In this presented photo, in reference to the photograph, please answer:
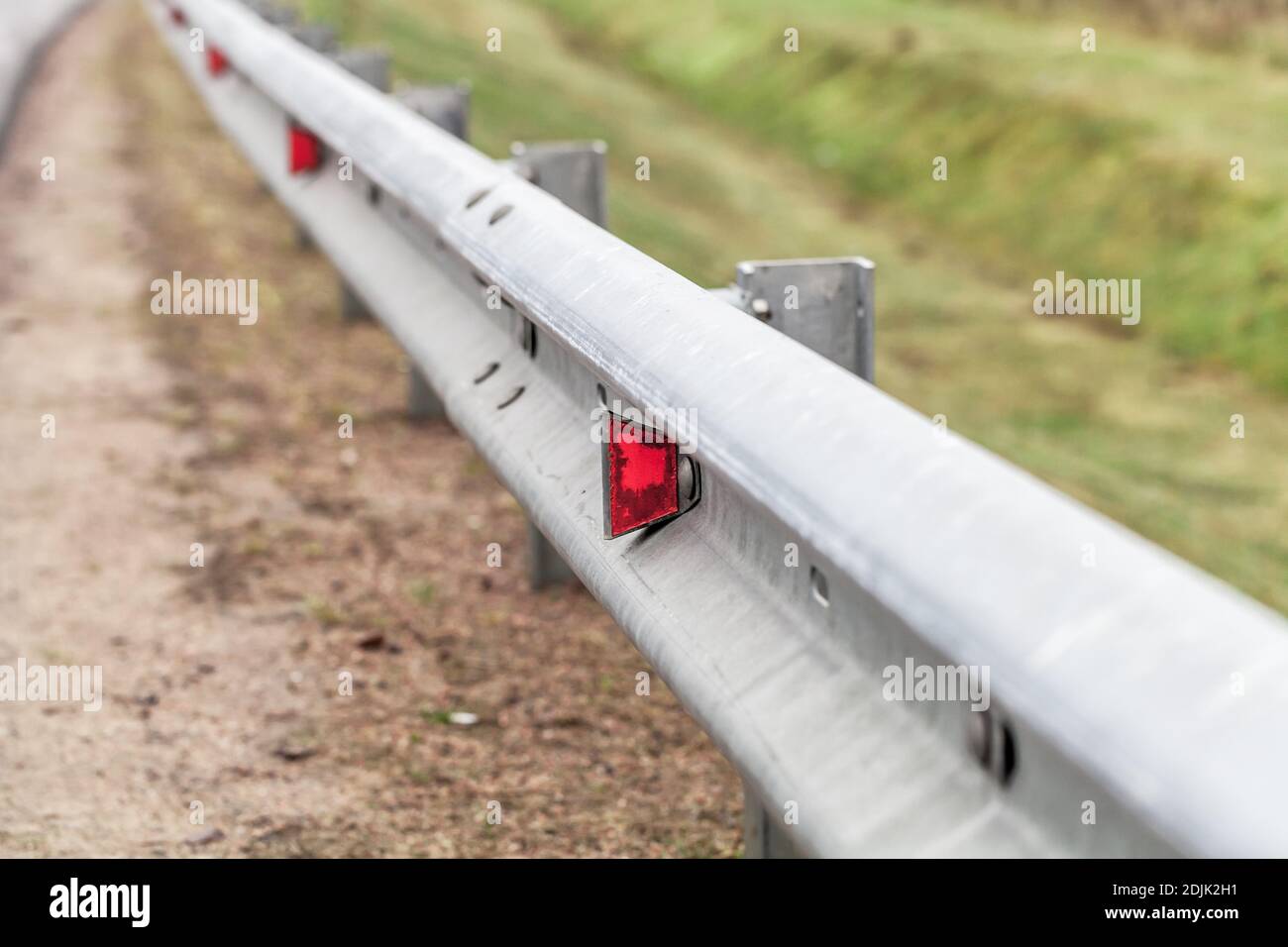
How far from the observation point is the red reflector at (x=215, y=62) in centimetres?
945

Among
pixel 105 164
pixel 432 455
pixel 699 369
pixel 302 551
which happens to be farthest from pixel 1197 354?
pixel 105 164

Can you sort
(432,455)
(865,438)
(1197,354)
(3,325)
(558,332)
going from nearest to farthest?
1. (865,438)
2. (558,332)
3. (432,455)
4. (3,325)
5. (1197,354)

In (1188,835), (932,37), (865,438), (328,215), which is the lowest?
(1188,835)

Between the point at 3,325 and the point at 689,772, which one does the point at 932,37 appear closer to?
the point at 3,325

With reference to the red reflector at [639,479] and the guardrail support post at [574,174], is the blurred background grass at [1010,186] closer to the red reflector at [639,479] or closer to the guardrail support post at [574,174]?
the guardrail support post at [574,174]

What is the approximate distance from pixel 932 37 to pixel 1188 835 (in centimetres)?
1242

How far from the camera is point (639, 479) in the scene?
254 centimetres

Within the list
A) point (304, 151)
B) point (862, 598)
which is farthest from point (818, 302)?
point (304, 151)

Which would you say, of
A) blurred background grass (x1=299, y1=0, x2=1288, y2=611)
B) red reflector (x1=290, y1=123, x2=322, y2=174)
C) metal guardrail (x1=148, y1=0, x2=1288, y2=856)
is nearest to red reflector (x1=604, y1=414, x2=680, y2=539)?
metal guardrail (x1=148, y1=0, x2=1288, y2=856)

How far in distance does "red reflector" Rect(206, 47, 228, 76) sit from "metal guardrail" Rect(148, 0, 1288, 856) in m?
6.57

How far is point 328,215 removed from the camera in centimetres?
565

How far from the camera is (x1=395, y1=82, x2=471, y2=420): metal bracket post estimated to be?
5730 mm

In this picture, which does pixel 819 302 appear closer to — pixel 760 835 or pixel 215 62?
pixel 760 835

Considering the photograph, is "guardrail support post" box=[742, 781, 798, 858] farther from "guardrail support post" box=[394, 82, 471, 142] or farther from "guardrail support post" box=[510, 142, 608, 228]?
"guardrail support post" box=[394, 82, 471, 142]
